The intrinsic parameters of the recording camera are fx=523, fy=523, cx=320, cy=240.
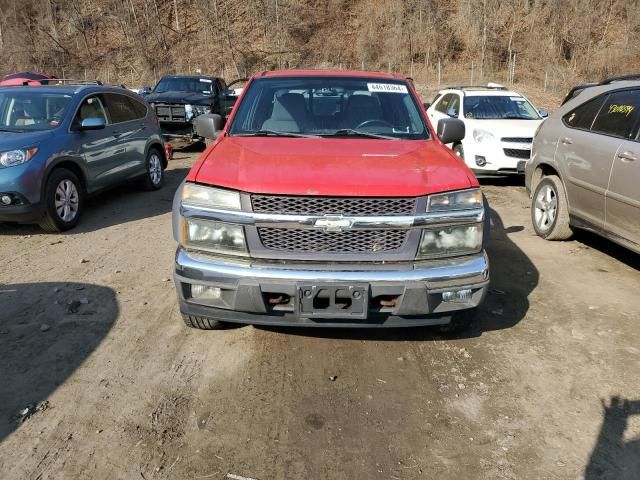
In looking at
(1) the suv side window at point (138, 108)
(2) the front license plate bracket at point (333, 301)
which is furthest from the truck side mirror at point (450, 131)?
(1) the suv side window at point (138, 108)

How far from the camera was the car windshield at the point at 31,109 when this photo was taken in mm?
6625

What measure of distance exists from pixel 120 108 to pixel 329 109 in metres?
4.74

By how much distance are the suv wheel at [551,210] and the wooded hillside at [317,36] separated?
28.3m

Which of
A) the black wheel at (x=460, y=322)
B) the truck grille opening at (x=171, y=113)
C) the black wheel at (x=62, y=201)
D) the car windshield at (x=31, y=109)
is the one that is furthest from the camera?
the truck grille opening at (x=171, y=113)

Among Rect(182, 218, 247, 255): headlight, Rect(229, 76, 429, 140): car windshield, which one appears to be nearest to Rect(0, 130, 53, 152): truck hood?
Rect(229, 76, 429, 140): car windshield

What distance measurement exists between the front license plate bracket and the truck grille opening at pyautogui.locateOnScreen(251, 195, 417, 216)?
45cm

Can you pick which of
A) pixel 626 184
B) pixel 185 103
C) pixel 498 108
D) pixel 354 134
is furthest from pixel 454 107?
pixel 354 134

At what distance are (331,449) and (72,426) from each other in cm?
144

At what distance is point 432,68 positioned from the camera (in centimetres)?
3656

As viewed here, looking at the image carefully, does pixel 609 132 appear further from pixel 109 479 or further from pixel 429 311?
pixel 109 479

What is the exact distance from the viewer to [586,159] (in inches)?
213

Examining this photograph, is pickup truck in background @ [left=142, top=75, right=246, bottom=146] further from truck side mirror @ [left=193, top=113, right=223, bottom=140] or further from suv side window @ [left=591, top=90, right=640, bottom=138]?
suv side window @ [left=591, top=90, right=640, bottom=138]

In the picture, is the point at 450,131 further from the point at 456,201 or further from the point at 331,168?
the point at 331,168

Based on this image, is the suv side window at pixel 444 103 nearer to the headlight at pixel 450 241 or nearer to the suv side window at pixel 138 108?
the suv side window at pixel 138 108
